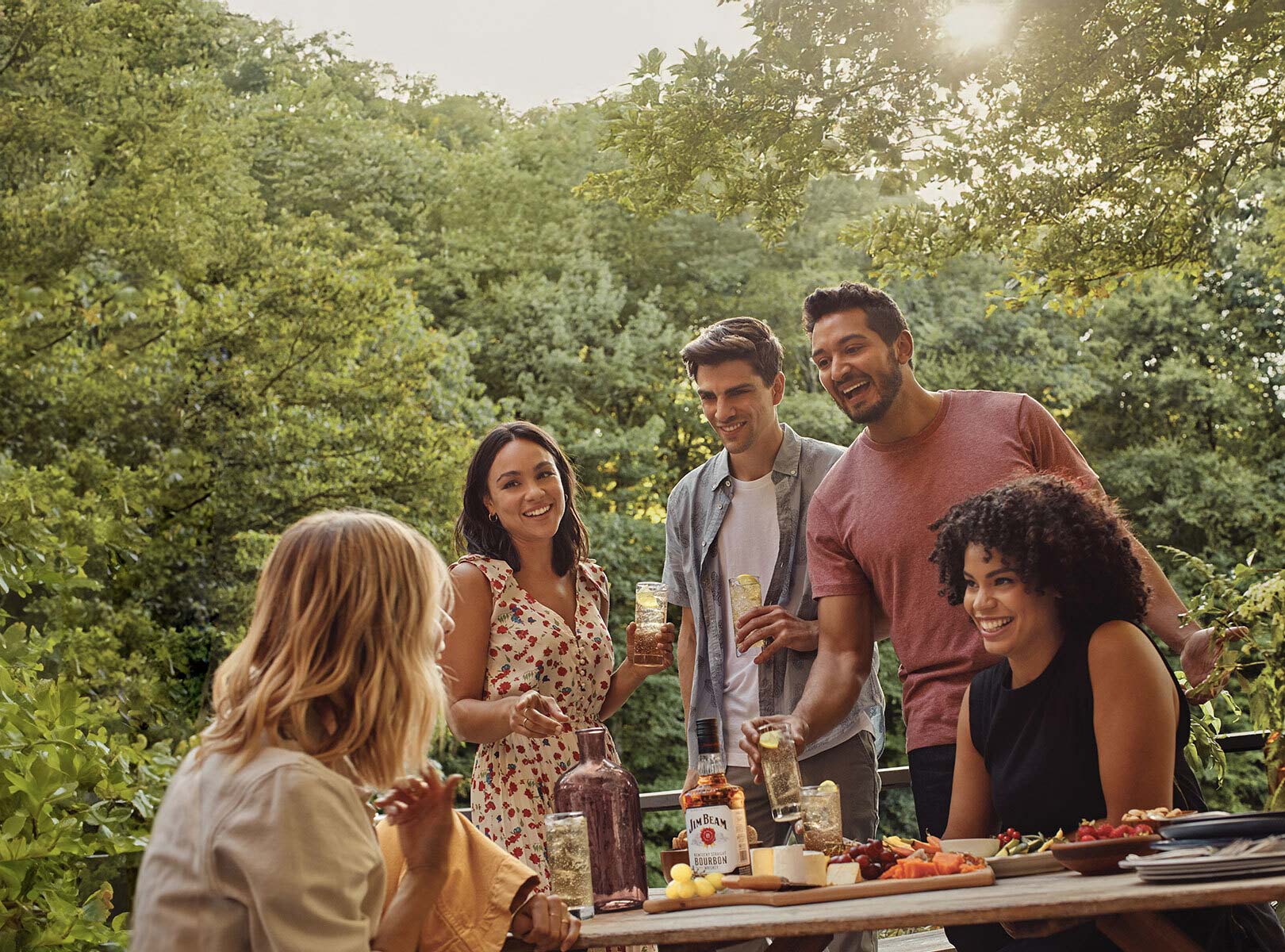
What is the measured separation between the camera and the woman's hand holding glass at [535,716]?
79.7 inches

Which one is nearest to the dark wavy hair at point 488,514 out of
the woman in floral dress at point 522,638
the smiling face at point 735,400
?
the woman in floral dress at point 522,638

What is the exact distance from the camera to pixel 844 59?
4.36 metres

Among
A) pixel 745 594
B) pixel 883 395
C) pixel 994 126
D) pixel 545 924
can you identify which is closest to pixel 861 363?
pixel 883 395

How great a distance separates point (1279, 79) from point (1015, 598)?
3.28 metres

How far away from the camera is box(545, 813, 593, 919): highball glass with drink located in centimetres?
183

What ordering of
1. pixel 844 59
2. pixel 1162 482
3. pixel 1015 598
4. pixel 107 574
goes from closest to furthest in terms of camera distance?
pixel 1015 598, pixel 844 59, pixel 107 574, pixel 1162 482

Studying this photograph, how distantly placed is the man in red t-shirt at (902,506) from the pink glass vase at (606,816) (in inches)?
20.3

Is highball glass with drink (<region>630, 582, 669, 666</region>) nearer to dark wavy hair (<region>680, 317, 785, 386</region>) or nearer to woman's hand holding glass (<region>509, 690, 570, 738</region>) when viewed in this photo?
woman's hand holding glass (<region>509, 690, 570, 738</region>)

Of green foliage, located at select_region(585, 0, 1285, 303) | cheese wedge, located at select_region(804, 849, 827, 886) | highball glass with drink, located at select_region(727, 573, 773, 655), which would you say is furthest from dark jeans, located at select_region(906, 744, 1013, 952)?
green foliage, located at select_region(585, 0, 1285, 303)

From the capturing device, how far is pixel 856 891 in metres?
1.69

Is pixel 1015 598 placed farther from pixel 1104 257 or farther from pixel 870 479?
pixel 1104 257

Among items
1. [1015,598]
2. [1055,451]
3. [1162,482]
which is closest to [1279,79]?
[1055,451]

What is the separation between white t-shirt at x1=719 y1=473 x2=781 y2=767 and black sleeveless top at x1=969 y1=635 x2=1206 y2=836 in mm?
849

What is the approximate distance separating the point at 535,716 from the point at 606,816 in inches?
7.6
